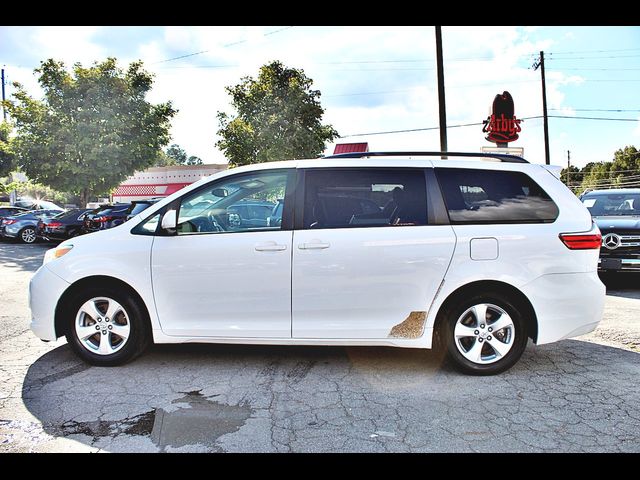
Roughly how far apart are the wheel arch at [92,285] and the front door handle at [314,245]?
144cm

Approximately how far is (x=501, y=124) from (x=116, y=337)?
1293cm

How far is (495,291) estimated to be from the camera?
4133mm

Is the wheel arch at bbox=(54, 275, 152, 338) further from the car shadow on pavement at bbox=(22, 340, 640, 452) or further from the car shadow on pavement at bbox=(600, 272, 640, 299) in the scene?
the car shadow on pavement at bbox=(600, 272, 640, 299)

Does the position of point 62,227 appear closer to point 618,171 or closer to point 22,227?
point 22,227

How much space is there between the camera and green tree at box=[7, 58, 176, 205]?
Result: 20844mm

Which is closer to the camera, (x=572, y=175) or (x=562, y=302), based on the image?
(x=562, y=302)

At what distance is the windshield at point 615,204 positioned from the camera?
9.14 metres

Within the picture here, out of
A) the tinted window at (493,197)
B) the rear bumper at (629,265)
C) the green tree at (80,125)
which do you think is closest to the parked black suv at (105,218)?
the green tree at (80,125)

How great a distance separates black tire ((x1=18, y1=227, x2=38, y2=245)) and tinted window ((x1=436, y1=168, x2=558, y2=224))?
1862 centimetres

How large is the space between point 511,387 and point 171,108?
72.5ft

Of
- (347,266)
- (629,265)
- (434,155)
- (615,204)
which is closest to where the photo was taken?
(347,266)

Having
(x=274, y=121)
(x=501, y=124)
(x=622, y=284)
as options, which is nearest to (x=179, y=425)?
(x=622, y=284)

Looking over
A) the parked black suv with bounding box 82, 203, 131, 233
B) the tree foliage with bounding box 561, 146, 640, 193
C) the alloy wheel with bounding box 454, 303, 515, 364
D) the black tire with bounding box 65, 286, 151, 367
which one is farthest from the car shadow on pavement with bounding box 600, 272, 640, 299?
the tree foliage with bounding box 561, 146, 640, 193
